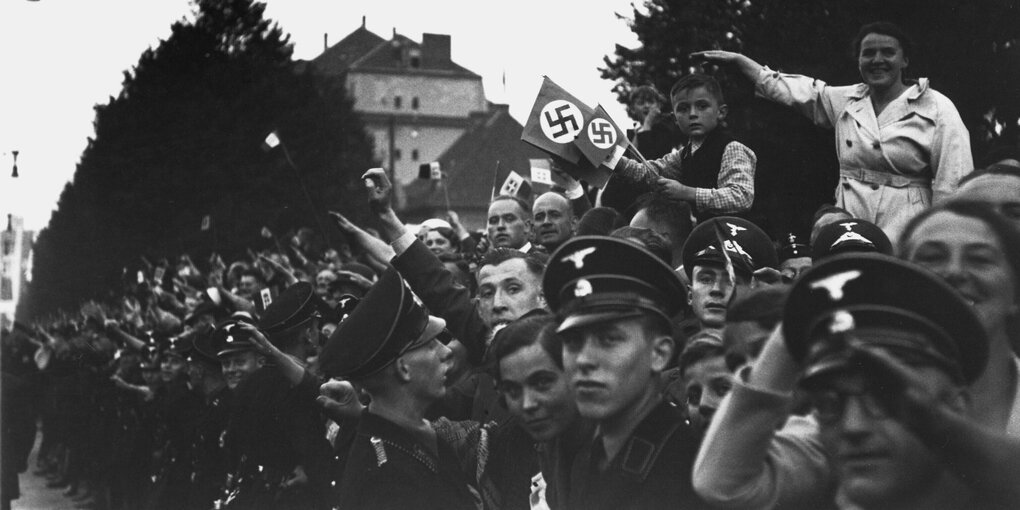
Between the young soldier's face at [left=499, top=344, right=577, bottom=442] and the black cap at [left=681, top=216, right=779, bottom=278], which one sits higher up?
the black cap at [left=681, top=216, right=779, bottom=278]

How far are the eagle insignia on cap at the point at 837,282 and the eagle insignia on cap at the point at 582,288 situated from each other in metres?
1.31

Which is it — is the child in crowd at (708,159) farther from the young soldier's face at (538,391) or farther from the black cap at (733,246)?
the young soldier's face at (538,391)

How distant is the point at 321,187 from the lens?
51.3m

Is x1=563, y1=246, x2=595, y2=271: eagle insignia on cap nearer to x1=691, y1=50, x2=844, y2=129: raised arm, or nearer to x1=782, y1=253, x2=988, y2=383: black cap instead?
x1=782, y1=253, x2=988, y2=383: black cap

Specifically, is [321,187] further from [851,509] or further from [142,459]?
[851,509]

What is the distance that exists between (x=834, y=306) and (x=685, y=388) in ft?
6.66

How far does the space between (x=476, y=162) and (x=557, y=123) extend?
87.7m

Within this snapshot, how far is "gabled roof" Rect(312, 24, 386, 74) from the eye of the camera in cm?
11950

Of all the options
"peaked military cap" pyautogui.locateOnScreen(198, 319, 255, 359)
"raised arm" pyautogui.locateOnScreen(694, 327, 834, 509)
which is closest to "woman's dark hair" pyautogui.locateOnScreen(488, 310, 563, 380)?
"raised arm" pyautogui.locateOnScreen(694, 327, 834, 509)

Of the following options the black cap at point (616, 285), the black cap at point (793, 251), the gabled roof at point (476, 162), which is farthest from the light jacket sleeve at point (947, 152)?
the gabled roof at point (476, 162)

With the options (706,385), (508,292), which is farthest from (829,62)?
(706,385)

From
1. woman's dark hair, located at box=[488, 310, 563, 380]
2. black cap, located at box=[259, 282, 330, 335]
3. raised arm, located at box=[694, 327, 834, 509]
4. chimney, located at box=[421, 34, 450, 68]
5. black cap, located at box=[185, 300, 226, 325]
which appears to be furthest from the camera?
chimney, located at box=[421, 34, 450, 68]

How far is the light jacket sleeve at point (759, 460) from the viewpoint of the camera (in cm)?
288

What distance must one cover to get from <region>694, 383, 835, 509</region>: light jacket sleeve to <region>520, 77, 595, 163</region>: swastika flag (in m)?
3.97
